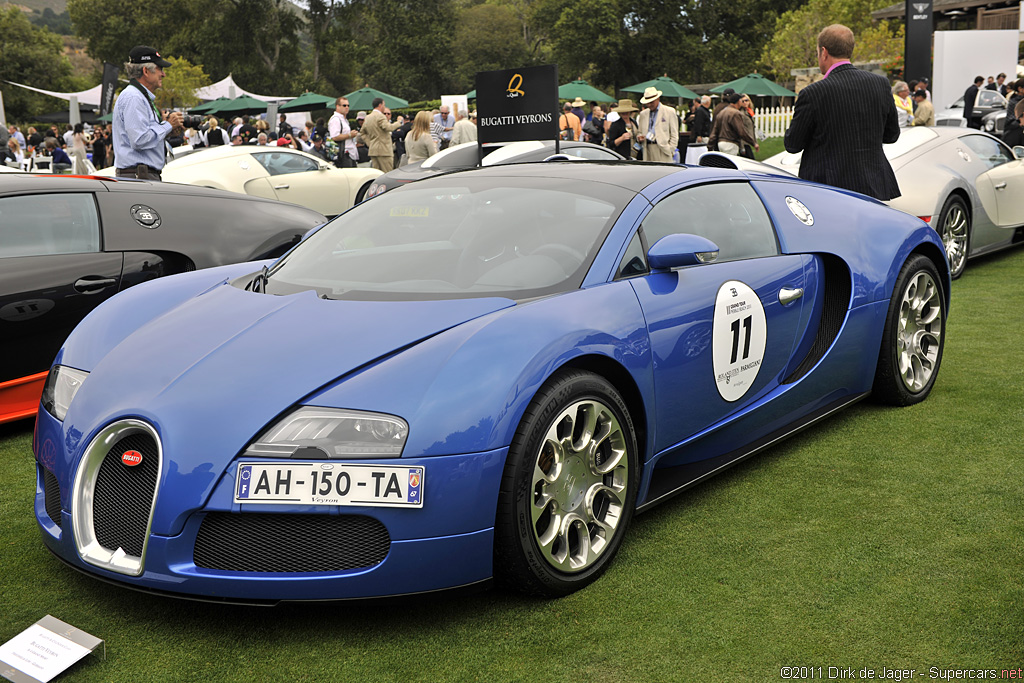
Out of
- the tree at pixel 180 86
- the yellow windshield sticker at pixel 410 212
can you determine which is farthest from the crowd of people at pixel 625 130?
the tree at pixel 180 86

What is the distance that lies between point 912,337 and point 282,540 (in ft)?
10.7

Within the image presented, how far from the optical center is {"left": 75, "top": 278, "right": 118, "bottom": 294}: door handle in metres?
4.42

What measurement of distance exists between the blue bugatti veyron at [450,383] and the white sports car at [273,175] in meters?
7.19

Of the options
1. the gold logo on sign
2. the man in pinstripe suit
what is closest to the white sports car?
the gold logo on sign

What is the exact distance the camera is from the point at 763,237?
3730 millimetres

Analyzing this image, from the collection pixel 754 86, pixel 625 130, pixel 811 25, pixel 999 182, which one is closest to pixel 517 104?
pixel 999 182

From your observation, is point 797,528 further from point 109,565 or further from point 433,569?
point 109,565

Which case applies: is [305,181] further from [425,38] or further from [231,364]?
[425,38]

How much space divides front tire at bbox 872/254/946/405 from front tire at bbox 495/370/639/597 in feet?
6.22

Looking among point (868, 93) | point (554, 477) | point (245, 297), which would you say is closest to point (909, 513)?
point (554, 477)

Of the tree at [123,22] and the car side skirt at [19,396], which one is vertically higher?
the tree at [123,22]

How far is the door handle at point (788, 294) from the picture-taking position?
3.62 m

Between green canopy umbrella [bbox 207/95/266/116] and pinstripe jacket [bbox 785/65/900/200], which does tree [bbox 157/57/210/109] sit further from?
pinstripe jacket [bbox 785/65/900/200]

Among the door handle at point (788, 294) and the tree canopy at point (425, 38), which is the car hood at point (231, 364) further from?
the tree canopy at point (425, 38)
